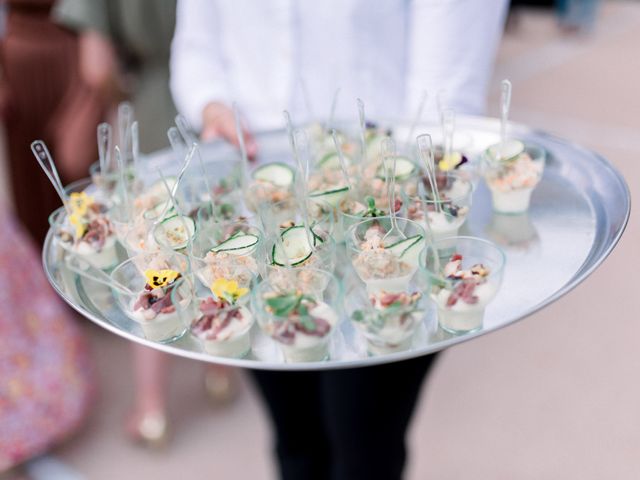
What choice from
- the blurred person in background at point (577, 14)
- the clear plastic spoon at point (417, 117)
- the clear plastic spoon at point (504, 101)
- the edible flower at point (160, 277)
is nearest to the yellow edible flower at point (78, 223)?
the edible flower at point (160, 277)

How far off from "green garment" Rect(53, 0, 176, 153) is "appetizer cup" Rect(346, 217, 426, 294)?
0.96 meters

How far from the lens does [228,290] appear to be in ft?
3.27

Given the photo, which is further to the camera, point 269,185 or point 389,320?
→ point 269,185

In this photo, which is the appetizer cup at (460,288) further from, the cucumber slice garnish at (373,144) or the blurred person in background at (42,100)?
the blurred person in background at (42,100)

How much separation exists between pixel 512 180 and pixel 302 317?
47 cm

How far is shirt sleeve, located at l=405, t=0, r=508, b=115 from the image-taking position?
1251 mm


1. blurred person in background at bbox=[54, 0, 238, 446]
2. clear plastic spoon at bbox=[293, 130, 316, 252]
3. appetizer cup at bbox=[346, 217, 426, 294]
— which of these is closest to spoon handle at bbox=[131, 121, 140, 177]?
clear plastic spoon at bbox=[293, 130, 316, 252]

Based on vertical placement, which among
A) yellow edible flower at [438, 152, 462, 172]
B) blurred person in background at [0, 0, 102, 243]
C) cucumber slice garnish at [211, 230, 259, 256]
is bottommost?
blurred person in background at [0, 0, 102, 243]

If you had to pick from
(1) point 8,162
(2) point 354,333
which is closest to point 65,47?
(1) point 8,162

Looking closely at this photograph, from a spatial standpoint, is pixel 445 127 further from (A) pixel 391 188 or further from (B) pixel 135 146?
(B) pixel 135 146

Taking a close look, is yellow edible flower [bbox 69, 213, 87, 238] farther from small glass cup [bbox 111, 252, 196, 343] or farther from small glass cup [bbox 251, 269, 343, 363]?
small glass cup [bbox 251, 269, 343, 363]

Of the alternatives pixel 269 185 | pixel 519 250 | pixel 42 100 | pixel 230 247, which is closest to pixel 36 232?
pixel 42 100

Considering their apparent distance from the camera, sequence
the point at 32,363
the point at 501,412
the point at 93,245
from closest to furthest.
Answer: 1. the point at 93,245
2. the point at 32,363
3. the point at 501,412

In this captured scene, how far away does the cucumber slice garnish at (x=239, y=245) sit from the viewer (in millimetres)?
1079
